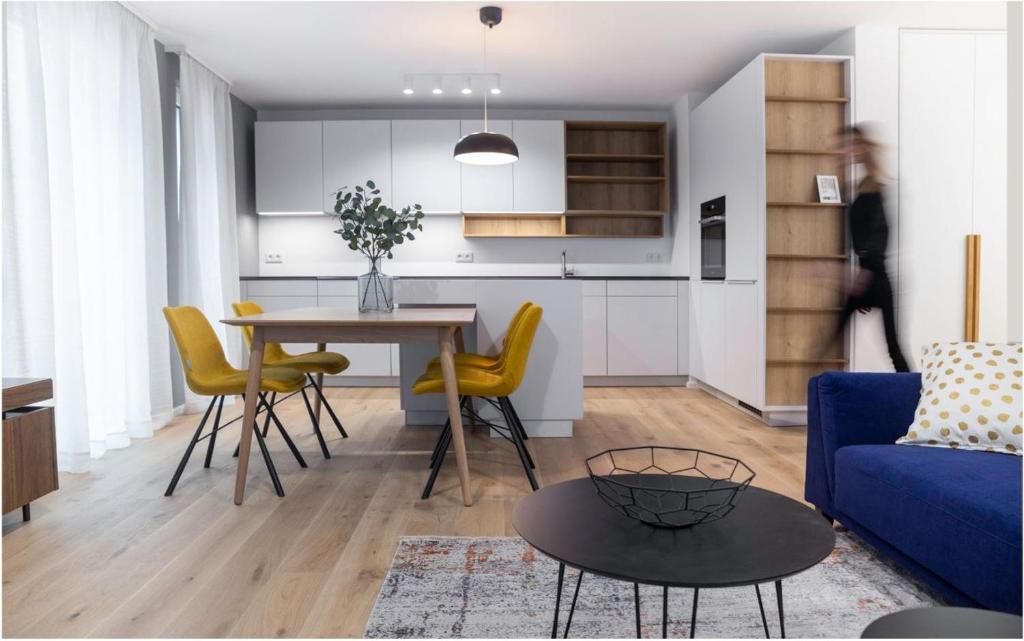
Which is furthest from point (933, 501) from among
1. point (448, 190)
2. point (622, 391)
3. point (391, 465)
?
point (448, 190)

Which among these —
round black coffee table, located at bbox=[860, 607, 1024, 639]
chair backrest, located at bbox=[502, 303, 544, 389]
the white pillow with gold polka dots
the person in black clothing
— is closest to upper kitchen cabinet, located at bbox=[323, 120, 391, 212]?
chair backrest, located at bbox=[502, 303, 544, 389]

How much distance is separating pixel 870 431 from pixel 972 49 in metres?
3.30

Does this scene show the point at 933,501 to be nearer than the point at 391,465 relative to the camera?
Yes

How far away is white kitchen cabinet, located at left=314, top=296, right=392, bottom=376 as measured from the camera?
5.87 meters

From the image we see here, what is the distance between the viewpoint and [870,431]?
225 cm

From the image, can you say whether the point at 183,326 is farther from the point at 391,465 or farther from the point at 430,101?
the point at 430,101

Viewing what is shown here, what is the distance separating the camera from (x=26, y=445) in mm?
2473

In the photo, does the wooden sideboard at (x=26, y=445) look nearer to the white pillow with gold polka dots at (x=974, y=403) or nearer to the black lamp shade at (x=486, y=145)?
the black lamp shade at (x=486, y=145)

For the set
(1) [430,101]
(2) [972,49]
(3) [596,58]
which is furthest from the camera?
(1) [430,101]

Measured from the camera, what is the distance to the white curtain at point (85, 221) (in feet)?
9.90

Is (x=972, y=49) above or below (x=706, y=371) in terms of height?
above

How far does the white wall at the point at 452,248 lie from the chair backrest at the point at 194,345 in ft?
11.0

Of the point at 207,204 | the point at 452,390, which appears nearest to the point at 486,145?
the point at 452,390

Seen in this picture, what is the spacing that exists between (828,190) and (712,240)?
1.07 m
